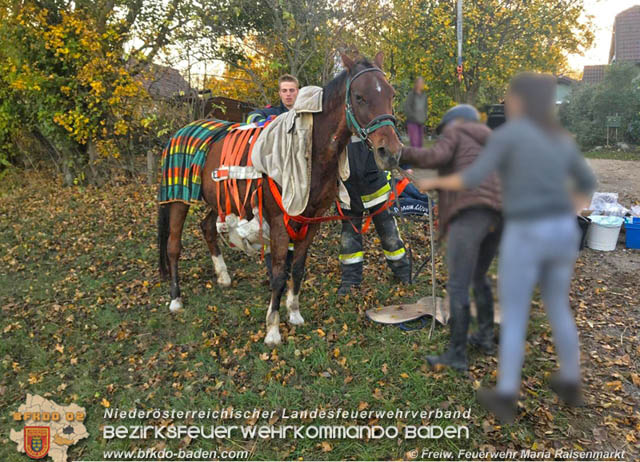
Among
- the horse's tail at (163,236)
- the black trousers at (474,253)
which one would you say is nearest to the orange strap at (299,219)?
the horse's tail at (163,236)

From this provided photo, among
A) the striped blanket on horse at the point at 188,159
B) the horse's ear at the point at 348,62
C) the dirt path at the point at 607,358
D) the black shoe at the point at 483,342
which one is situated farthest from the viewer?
the striped blanket on horse at the point at 188,159

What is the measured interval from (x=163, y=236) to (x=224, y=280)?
1.22 meters

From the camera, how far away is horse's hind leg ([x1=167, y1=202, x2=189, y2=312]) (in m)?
6.41

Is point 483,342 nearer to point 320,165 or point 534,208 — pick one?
point 534,208

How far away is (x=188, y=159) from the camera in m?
5.71

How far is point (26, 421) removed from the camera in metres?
4.70

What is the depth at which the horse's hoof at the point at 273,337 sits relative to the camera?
5344 millimetres

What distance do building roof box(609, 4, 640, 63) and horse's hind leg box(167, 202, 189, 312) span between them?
5.79 meters

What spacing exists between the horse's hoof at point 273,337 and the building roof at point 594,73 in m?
4.55

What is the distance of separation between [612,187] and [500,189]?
1979 millimetres

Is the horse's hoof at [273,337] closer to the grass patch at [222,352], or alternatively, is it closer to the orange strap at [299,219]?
the grass patch at [222,352]

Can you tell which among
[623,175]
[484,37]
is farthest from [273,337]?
[484,37]

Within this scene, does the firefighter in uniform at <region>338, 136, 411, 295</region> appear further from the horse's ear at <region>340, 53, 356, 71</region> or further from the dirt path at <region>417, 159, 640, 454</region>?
the horse's ear at <region>340, 53, 356, 71</region>

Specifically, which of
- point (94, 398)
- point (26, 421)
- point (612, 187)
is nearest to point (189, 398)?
point (94, 398)
